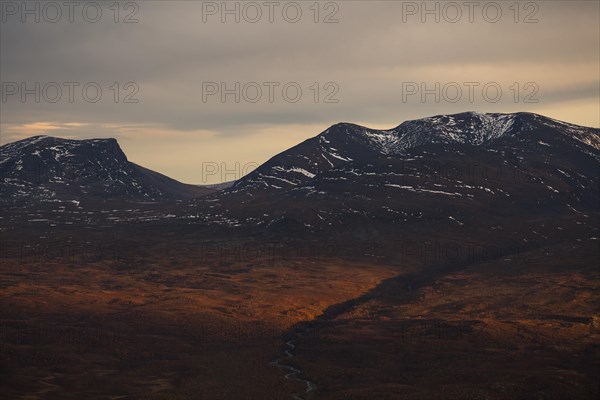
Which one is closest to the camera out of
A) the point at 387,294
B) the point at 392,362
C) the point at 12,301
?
the point at 392,362

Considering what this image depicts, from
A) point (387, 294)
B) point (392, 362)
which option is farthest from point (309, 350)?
point (387, 294)

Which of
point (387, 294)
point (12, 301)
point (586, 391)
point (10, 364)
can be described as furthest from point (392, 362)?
point (12, 301)

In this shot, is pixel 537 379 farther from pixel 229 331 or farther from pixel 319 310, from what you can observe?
pixel 319 310

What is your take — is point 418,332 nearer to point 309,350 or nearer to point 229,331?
point 309,350

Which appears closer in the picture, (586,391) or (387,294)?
(586,391)

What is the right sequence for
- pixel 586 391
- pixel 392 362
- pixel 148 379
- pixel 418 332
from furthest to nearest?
1. pixel 418 332
2. pixel 392 362
3. pixel 148 379
4. pixel 586 391

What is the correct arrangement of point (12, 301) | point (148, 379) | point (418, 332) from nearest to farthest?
point (148, 379)
point (418, 332)
point (12, 301)

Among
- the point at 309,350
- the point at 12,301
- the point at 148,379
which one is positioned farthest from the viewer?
the point at 12,301

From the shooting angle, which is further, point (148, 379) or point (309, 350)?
point (309, 350)
